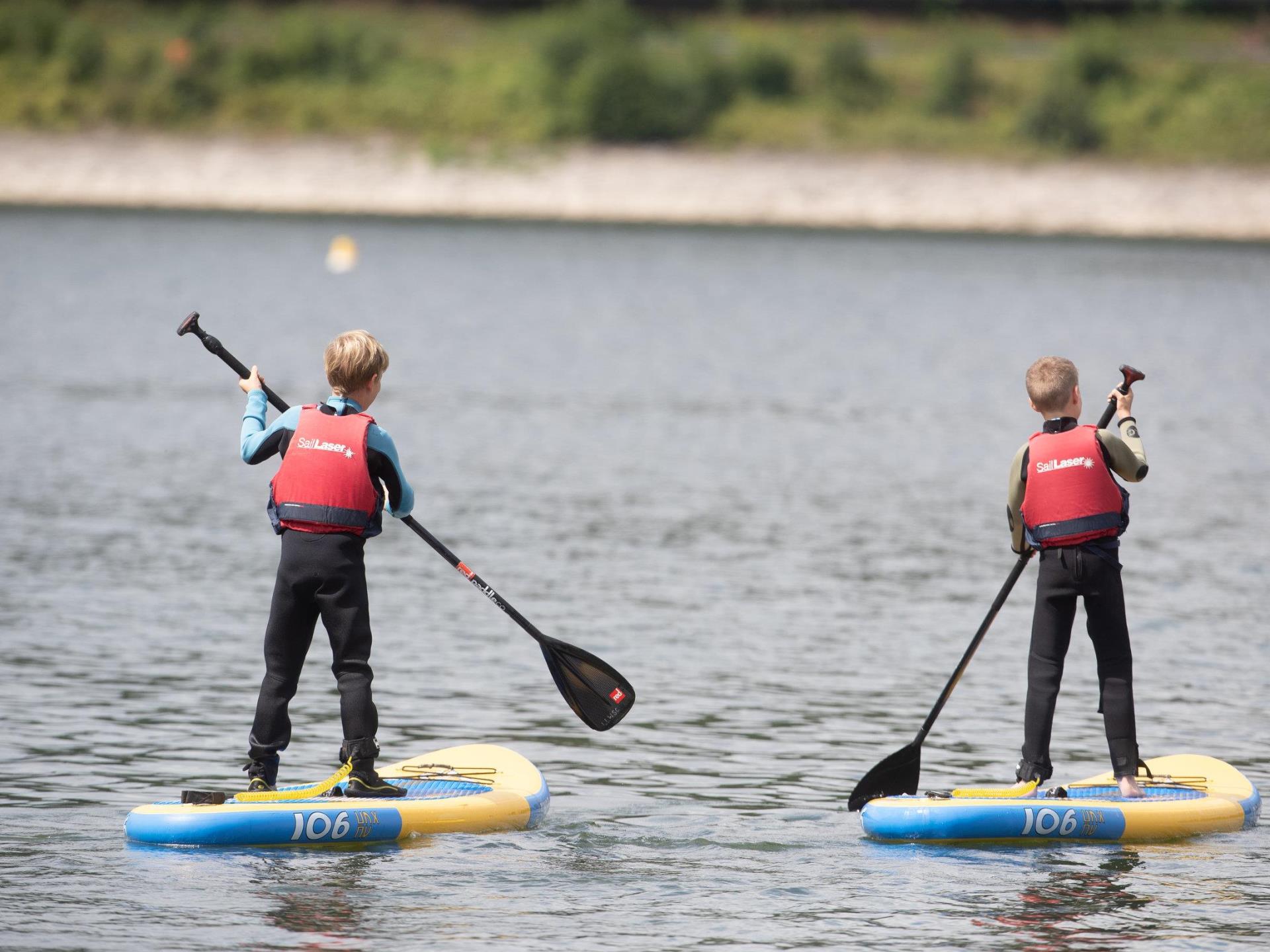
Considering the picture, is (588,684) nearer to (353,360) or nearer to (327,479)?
(327,479)

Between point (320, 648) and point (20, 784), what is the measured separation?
4.06 m

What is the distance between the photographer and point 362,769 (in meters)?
8.59

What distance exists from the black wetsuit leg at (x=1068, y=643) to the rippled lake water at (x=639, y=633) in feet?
1.72

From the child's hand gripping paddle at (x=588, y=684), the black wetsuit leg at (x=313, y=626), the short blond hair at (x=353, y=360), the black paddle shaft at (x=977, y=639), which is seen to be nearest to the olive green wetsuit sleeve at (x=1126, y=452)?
the black paddle shaft at (x=977, y=639)

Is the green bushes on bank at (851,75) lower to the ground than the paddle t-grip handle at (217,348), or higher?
higher

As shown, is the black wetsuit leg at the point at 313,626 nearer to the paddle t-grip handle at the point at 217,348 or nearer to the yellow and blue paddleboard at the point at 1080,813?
the paddle t-grip handle at the point at 217,348

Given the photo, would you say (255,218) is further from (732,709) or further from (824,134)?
(732,709)

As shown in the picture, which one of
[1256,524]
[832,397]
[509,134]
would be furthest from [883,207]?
[1256,524]

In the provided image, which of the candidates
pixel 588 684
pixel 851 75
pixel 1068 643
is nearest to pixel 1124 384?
pixel 1068 643

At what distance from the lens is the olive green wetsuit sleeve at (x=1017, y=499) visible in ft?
29.1

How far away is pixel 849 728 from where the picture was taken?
1095 cm

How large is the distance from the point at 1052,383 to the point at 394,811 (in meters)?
3.49

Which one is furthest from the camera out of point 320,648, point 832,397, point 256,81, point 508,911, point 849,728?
point 256,81

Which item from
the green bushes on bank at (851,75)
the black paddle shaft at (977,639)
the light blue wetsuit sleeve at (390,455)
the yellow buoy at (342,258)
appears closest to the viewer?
the light blue wetsuit sleeve at (390,455)
